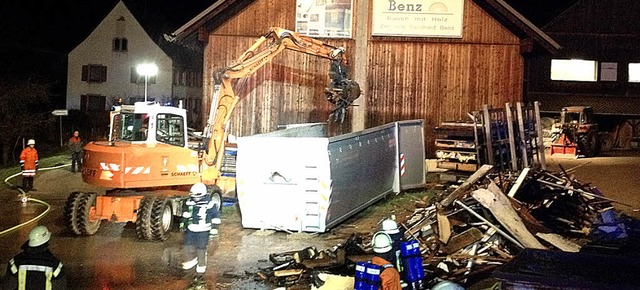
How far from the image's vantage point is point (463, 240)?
1111 centimetres

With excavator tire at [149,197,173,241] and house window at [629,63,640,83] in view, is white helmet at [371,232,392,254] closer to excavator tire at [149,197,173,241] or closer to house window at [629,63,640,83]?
excavator tire at [149,197,173,241]

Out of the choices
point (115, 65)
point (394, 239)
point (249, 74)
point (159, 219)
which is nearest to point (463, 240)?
point (394, 239)

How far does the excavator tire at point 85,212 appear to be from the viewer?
13375mm

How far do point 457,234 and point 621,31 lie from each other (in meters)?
30.7

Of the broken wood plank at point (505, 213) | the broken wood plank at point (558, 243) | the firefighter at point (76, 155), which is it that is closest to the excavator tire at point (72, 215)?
the broken wood plank at point (505, 213)

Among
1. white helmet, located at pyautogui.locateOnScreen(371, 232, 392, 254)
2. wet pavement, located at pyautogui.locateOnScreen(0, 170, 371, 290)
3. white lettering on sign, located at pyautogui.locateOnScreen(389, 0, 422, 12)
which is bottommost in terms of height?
wet pavement, located at pyautogui.locateOnScreen(0, 170, 371, 290)

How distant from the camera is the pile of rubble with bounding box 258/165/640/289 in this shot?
10258 mm

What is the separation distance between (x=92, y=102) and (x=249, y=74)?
121 ft

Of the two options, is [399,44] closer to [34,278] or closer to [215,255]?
[215,255]

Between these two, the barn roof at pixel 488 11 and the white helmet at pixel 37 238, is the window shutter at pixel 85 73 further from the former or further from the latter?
the white helmet at pixel 37 238

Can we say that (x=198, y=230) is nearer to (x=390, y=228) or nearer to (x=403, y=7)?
(x=390, y=228)

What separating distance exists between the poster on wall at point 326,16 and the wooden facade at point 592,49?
16211 mm

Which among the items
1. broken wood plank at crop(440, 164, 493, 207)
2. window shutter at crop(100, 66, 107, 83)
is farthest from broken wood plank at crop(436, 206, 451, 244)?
window shutter at crop(100, 66, 107, 83)

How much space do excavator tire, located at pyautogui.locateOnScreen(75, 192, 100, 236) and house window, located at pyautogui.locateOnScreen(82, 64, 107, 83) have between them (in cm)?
3940
